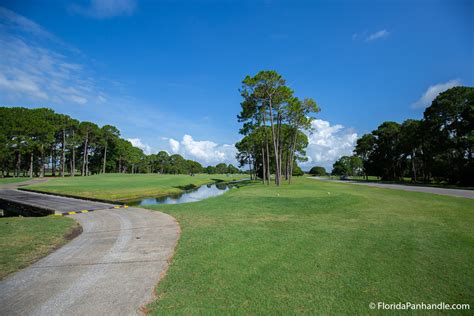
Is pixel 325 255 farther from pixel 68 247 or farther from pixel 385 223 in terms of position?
pixel 68 247

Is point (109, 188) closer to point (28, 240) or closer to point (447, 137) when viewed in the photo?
point (28, 240)

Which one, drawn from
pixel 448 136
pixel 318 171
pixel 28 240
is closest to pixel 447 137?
pixel 448 136

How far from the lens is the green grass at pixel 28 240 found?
5049 mm

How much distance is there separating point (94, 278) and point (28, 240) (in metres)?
4.50

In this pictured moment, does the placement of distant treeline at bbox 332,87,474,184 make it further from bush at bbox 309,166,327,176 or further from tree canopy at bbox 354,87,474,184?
bush at bbox 309,166,327,176

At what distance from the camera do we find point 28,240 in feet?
21.9

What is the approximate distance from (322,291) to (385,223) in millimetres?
5902

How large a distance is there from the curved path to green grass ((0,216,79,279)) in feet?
1.22

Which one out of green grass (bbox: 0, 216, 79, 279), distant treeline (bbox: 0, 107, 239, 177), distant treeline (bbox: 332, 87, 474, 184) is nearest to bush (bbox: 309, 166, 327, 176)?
distant treeline (bbox: 332, 87, 474, 184)

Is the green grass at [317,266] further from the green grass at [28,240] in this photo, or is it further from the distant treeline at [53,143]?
the distant treeline at [53,143]

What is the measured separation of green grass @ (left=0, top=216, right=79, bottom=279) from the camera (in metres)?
5.05

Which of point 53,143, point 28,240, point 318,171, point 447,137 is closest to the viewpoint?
point 28,240

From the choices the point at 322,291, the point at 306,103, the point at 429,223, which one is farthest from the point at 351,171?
the point at 322,291

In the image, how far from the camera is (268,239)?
6215mm
